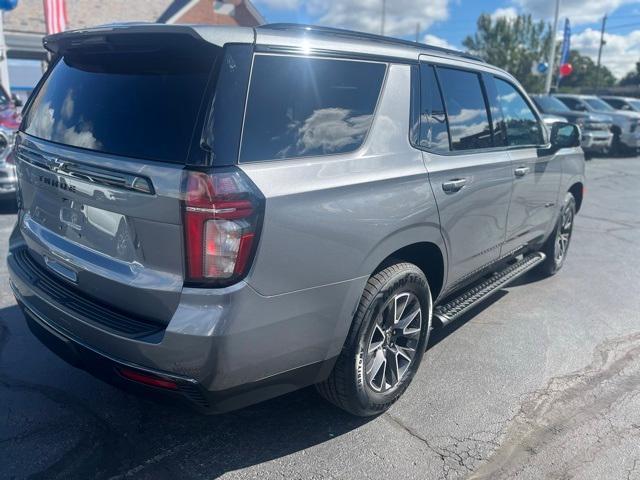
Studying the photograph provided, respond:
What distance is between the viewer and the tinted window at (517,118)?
4.21 m

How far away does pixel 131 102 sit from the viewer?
2422mm

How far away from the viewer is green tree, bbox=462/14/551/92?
184ft

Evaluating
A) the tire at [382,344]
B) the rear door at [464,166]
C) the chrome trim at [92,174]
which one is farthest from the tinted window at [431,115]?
the chrome trim at [92,174]

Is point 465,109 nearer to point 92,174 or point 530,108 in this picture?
point 530,108

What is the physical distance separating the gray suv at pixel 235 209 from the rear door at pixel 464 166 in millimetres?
25

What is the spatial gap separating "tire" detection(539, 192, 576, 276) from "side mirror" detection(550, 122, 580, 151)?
2.03 feet

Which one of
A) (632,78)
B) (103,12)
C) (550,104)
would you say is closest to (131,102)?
(550,104)

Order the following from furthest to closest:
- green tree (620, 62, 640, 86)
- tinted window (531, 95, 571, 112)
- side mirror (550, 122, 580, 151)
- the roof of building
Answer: green tree (620, 62, 640, 86)
the roof of building
tinted window (531, 95, 571, 112)
side mirror (550, 122, 580, 151)

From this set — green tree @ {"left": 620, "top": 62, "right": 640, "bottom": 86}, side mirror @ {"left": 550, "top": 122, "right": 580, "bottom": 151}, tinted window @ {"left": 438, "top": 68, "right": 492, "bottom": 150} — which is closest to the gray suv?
tinted window @ {"left": 438, "top": 68, "right": 492, "bottom": 150}

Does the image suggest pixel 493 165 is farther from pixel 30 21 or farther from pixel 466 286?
pixel 30 21

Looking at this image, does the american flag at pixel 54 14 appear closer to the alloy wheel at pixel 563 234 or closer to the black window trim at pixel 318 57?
the alloy wheel at pixel 563 234

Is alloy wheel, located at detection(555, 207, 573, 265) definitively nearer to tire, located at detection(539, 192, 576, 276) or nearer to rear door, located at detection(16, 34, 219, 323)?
tire, located at detection(539, 192, 576, 276)

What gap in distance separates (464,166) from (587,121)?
15114mm

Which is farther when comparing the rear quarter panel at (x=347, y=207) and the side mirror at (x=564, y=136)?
the side mirror at (x=564, y=136)
